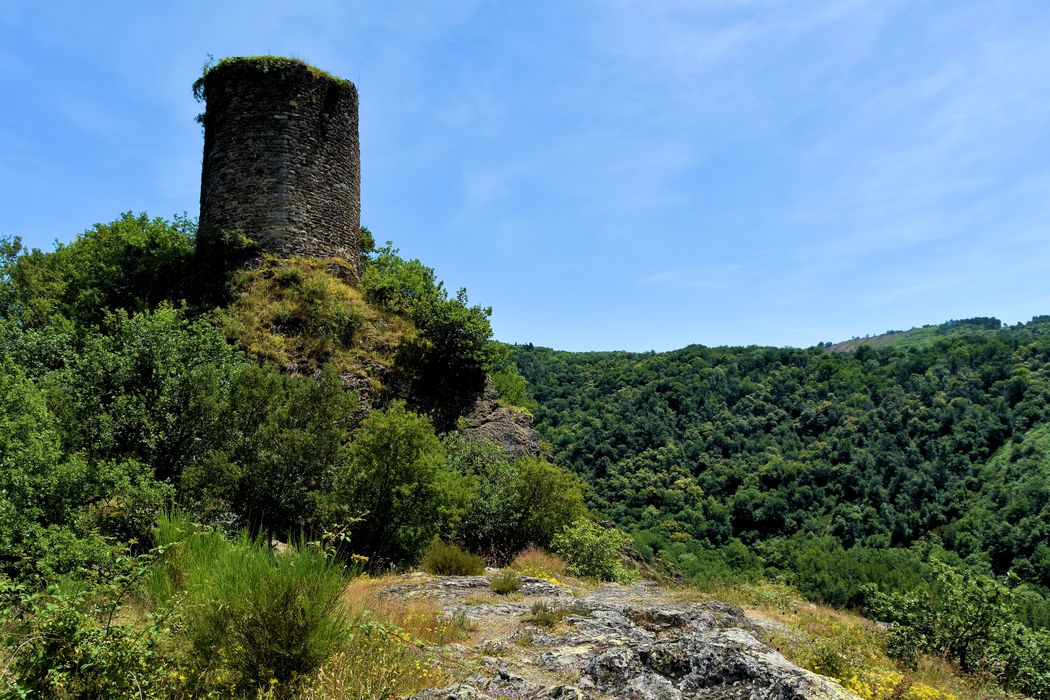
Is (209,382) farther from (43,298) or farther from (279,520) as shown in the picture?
(43,298)

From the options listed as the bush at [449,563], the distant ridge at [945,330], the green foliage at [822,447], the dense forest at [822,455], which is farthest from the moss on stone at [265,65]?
the distant ridge at [945,330]

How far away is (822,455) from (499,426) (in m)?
47.3

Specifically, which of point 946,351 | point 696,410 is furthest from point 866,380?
point 696,410

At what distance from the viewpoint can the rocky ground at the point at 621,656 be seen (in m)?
4.55

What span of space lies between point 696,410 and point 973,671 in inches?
2321

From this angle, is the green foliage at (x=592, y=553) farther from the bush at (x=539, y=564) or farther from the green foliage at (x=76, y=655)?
the green foliage at (x=76, y=655)

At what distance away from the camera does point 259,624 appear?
14.1 ft

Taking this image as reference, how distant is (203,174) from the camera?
62.8 ft

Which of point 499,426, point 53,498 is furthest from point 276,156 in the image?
point 53,498

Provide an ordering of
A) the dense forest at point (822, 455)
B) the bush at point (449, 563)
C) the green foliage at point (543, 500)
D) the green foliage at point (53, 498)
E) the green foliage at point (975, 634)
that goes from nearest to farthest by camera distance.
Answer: the green foliage at point (53, 498) < the green foliage at point (975, 634) < the bush at point (449, 563) < the green foliage at point (543, 500) < the dense forest at point (822, 455)

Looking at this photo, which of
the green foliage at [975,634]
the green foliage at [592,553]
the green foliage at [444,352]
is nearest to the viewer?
the green foliage at [975,634]

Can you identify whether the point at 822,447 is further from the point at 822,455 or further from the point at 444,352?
the point at 444,352

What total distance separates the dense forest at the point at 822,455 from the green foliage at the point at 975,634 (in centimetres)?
2404

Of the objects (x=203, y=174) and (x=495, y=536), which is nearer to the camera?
(x=495, y=536)
